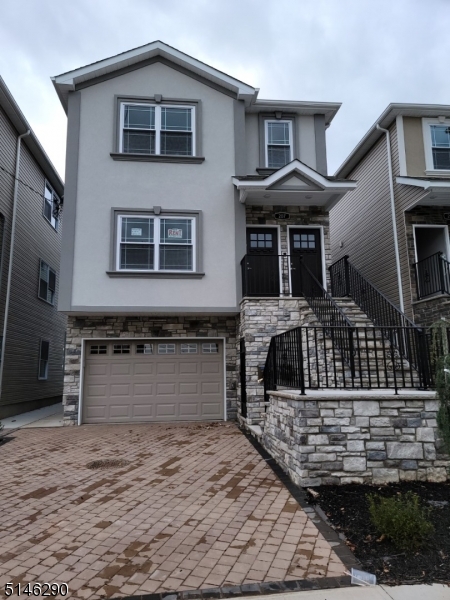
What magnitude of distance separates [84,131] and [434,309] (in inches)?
375

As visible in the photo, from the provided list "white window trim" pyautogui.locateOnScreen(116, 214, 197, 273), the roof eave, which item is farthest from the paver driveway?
the roof eave

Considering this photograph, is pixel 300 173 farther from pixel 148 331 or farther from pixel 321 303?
pixel 148 331

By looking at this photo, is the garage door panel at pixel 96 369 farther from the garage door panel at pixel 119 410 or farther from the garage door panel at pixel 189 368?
the garage door panel at pixel 189 368

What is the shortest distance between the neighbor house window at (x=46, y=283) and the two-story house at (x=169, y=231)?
5.00 meters

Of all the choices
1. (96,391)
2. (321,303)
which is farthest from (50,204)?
(321,303)

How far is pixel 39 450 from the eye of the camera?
7672mm

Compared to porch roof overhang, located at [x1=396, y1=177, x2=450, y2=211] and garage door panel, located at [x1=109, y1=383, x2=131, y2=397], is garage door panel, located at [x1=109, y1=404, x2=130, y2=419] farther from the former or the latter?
porch roof overhang, located at [x1=396, y1=177, x2=450, y2=211]

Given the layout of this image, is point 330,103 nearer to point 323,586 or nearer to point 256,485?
point 256,485

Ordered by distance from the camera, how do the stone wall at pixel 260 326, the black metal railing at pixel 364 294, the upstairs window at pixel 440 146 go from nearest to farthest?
the black metal railing at pixel 364 294, the stone wall at pixel 260 326, the upstairs window at pixel 440 146

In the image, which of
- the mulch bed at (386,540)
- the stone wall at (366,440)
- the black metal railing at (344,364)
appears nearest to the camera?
the mulch bed at (386,540)

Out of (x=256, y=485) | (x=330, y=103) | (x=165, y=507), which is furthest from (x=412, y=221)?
(x=165, y=507)

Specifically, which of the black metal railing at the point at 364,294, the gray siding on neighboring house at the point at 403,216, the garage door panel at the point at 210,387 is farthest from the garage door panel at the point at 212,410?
the gray siding on neighboring house at the point at 403,216

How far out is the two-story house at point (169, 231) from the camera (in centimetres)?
1013

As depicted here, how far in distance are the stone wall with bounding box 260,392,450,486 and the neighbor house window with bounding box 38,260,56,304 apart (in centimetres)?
1203
